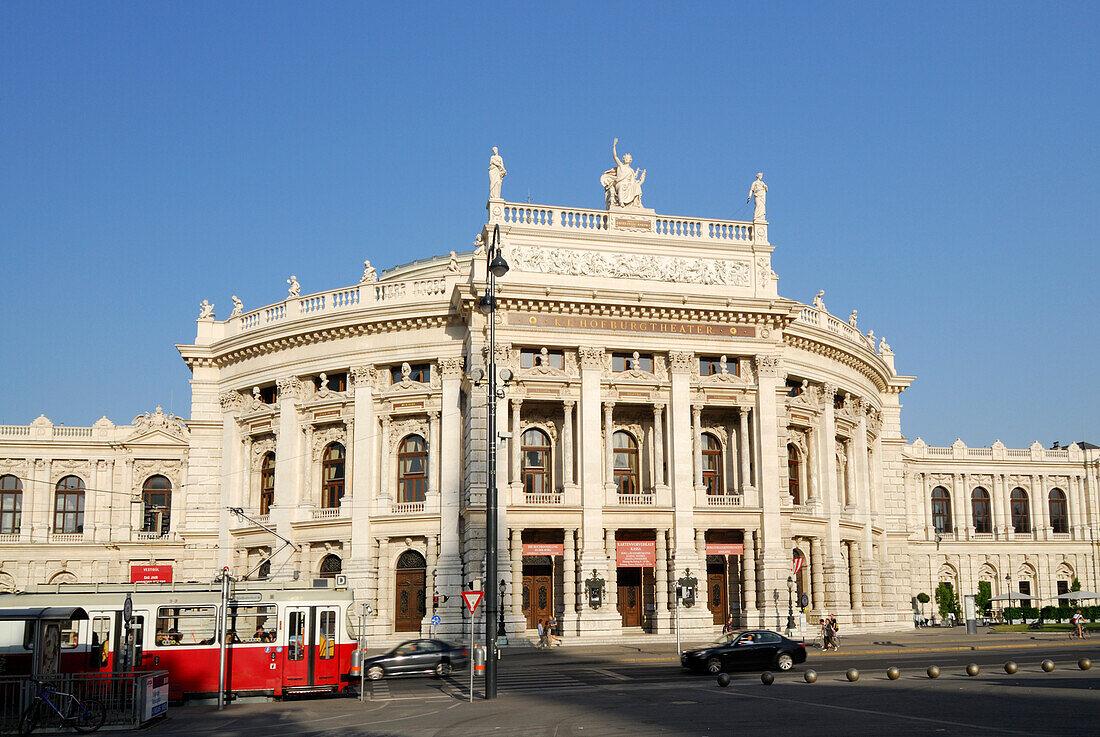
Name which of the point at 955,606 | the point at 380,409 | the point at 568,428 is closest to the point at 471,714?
the point at 568,428

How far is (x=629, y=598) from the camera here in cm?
5028

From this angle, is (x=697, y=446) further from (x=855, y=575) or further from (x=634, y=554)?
(x=855, y=575)

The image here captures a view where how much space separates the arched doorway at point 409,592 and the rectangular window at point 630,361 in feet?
43.5

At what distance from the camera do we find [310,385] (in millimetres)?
54625

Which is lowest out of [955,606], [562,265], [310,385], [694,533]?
[955,606]

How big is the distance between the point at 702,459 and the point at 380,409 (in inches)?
644

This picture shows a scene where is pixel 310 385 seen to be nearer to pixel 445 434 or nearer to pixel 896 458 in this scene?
pixel 445 434

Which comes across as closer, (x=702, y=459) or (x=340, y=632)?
(x=340, y=632)

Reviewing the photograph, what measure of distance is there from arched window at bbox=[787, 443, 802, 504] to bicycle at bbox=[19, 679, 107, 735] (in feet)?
132

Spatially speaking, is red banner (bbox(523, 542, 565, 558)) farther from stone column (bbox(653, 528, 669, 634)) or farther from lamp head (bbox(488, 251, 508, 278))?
lamp head (bbox(488, 251, 508, 278))

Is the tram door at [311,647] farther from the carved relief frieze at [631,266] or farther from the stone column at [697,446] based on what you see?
the stone column at [697,446]

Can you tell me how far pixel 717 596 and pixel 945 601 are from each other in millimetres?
36663

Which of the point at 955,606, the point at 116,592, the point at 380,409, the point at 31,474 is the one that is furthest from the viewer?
the point at 955,606

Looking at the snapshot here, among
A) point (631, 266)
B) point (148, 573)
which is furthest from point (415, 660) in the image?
point (631, 266)
